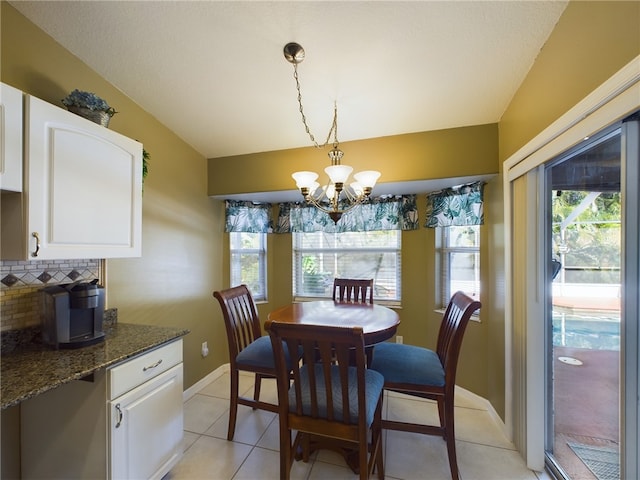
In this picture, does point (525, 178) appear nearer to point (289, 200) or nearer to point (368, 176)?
point (368, 176)

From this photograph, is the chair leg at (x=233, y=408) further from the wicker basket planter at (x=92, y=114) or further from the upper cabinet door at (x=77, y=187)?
the wicker basket planter at (x=92, y=114)

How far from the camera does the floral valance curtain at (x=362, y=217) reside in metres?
2.84

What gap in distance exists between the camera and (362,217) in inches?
118

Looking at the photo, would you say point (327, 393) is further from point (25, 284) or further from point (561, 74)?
point (561, 74)

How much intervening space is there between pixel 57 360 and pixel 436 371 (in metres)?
2.03

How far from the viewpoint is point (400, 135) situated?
2.36m

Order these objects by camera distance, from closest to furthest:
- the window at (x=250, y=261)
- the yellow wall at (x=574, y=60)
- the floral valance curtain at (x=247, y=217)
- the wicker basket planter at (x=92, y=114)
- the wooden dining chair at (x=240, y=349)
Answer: the yellow wall at (x=574, y=60) → the wicker basket planter at (x=92, y=114) → the wooden dining chair at (x=240, y=349) → the floral valance curtain at (x=247, y=217) → the window at (x=250, y=261)

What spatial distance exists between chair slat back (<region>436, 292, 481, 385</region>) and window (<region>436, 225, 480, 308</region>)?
788 mm

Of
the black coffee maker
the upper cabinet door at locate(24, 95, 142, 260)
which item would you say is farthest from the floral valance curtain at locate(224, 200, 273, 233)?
the black coffee maker

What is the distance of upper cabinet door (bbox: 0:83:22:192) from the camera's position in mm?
1130

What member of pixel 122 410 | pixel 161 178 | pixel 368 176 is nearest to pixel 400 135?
pixel 368 176

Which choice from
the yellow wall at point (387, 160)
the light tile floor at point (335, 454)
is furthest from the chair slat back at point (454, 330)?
the yellow wall at point (387, 160)

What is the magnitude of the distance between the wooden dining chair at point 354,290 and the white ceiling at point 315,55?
1.44m

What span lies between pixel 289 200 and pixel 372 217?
968 millimetres
